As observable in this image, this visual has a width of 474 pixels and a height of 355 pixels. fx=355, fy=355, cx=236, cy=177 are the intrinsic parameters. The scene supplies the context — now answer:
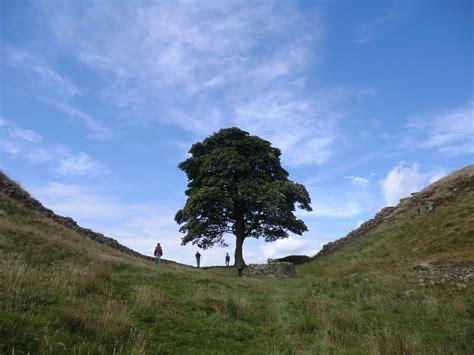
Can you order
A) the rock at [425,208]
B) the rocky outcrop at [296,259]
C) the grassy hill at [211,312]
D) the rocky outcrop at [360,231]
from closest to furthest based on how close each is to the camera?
the grassy hill at [211,312] → the rock at [425,208] → the rocky outcrop at [360,231] → the rocky outcrop at [296,259]

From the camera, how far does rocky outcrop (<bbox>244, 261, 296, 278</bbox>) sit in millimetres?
28188

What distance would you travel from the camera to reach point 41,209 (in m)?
30.0

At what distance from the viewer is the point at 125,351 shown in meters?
6.12

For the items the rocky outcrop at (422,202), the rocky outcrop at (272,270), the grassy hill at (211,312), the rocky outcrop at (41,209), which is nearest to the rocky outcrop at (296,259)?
the rocky outcrop at (422,202)

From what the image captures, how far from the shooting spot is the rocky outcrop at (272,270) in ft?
92.5

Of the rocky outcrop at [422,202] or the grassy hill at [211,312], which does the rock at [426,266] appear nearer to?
the grassy hill at [211,312]

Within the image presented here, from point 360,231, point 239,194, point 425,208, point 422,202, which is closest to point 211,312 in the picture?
point 239,194

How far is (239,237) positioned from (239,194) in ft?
16.7

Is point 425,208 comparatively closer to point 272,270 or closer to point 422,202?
point 422,202

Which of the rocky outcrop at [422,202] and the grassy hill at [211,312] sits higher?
the rocky outcrop at [422,202]

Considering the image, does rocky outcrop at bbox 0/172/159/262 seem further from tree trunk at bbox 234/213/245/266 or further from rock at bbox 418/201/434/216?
rock at bbox 418/201/434/216

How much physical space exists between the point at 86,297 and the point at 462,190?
3150 cm

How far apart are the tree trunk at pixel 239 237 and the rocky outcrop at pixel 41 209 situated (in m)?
10.3

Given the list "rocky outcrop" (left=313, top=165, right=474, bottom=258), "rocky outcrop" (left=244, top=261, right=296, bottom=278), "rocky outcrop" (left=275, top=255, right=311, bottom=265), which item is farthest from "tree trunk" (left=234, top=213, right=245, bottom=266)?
"rocky outcrop" (left=313, top=165, right=474, bottom=258)
